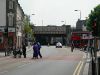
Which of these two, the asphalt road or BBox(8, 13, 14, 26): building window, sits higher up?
BBox(8, 13, 14, 26): building window

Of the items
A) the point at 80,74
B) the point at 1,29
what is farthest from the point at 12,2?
the point at 80,74

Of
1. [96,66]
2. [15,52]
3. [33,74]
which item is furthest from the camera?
[15,52]

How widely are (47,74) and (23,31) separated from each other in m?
92.4

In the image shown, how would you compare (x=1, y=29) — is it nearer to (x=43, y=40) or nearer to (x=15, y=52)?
(x=15, y=52)

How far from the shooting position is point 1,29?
81.9 metres

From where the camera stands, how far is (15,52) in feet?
173

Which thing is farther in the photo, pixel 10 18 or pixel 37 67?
pixel 10 18

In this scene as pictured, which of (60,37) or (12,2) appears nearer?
(12,2)

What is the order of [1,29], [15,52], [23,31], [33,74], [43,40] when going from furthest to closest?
[43,40], [23,31], [1,29], [15,52], [33,74]

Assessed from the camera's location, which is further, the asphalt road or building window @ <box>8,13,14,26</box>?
building window @ <box>8,13,14,26</box>

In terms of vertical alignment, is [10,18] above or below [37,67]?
above

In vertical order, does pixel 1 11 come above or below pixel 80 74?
above

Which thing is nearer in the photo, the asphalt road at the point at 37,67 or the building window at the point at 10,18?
the asphalt road at the point at 37,67

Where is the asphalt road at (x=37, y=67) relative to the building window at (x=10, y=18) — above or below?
below
